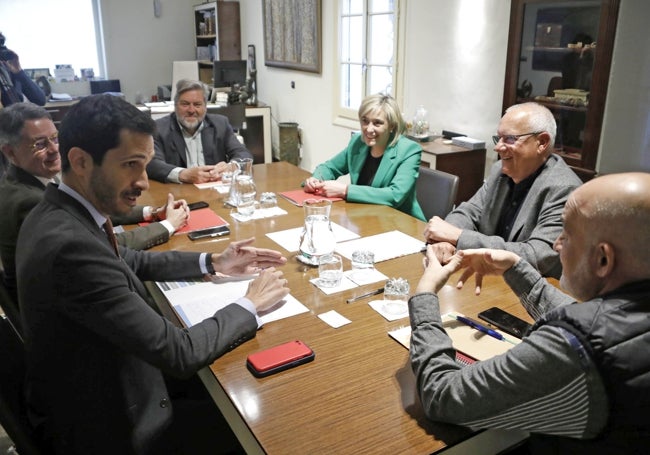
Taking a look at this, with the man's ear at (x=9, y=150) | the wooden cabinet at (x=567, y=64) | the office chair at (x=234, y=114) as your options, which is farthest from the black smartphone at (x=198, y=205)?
the office chair at (x=234, y=114)

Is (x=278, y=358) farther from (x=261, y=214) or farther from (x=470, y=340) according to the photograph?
(x=261, y=214)

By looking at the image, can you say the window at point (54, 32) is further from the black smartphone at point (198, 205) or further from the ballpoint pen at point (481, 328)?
the ballpoint pen at point (481, 328)

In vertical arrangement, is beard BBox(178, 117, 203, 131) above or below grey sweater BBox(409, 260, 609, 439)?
above

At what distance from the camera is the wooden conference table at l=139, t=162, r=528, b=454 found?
3.03ft

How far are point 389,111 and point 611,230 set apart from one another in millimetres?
1818

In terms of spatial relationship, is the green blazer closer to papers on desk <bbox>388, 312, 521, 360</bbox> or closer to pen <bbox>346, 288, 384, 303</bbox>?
pen <bbox>346, 288, 384, 303</bbox>

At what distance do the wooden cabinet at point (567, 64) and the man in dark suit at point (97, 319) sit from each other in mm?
2379

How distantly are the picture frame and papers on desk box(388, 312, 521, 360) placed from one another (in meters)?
4.64

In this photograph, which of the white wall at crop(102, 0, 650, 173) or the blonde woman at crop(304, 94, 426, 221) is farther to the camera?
the white wall at crop(102, 0, 650, 173)

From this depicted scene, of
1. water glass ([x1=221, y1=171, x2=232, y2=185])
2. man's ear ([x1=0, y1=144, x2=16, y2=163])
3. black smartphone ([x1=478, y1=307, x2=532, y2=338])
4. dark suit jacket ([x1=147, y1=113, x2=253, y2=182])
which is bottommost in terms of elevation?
black smartphone ([x1=478, y1=307, x2=532, y2=338])

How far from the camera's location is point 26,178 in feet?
5.78

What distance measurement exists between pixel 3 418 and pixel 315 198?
1640 mm

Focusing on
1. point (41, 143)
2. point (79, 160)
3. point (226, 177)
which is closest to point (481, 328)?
point (79, 160)

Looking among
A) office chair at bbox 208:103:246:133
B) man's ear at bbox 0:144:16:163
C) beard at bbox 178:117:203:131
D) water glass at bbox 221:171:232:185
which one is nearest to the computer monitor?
office chair at bbox 208:103:246:133
